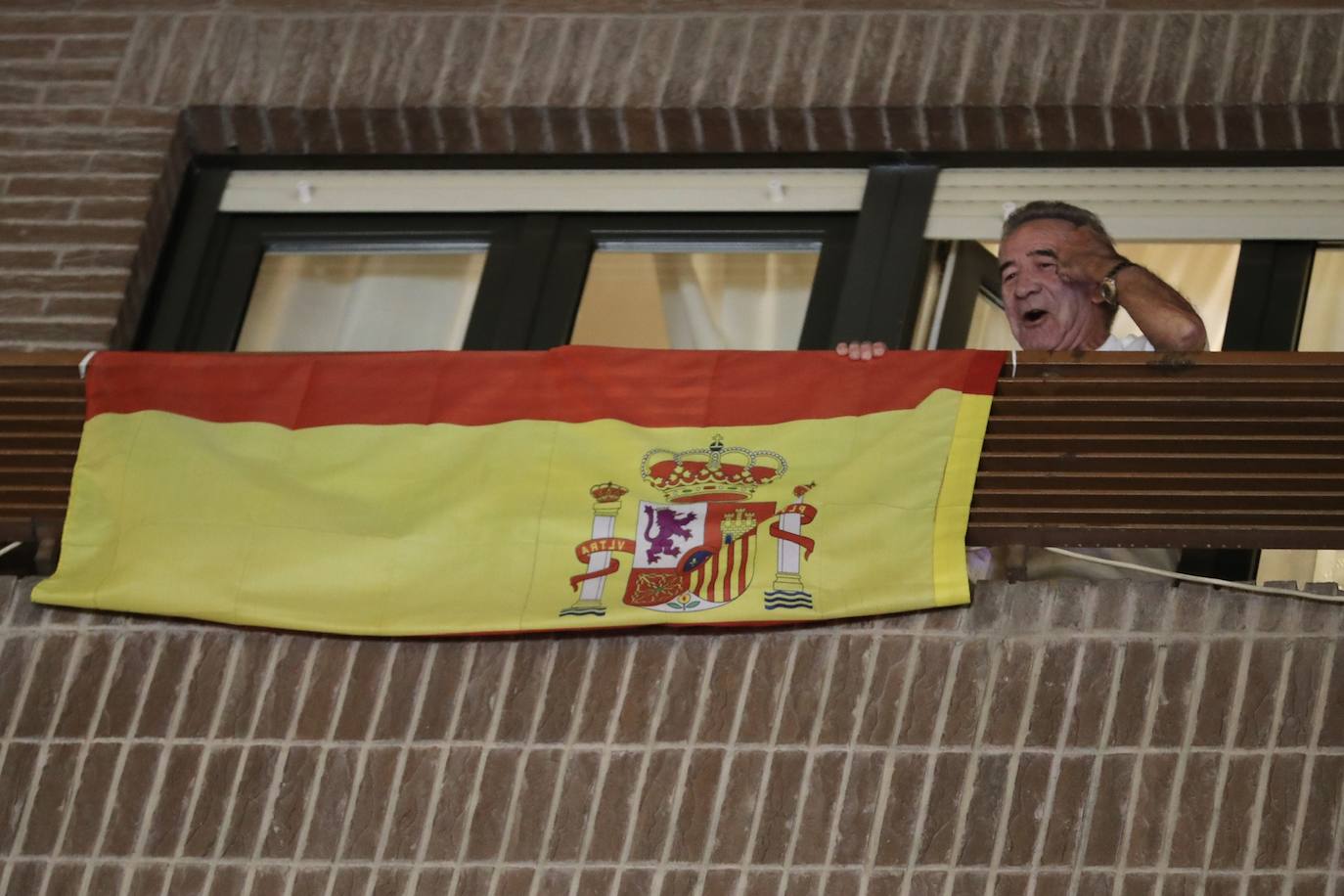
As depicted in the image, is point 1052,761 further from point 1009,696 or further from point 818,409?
point 818,409

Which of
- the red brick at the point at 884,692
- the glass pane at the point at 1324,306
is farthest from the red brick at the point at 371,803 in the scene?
the glass pane at the point at 1324,306

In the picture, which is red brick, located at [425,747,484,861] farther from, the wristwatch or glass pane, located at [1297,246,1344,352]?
glass pane, located at [1297,246,1344,352]

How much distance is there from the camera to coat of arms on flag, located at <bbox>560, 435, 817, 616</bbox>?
3975 millimetres

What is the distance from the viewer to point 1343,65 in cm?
477

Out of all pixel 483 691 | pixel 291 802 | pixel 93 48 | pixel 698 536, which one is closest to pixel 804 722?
pixel 698 536

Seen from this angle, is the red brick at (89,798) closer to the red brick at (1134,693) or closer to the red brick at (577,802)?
the red brick at (577,802)

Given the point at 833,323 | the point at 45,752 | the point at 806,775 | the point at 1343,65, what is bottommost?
the point at 45,752

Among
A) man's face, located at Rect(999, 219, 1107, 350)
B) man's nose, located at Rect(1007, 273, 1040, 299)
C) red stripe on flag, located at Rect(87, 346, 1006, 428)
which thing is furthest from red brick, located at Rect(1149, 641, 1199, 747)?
man's nose, located at Rect(1007, 273, 1040, 299)

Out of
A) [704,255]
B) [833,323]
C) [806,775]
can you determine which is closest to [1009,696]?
[806,775]

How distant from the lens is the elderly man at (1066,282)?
14.0ft

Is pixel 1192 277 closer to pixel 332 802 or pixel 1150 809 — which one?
pixel 1150 809

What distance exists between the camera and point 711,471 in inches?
161

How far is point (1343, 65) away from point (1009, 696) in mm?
1859

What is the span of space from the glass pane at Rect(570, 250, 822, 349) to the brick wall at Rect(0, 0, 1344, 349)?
29cm
